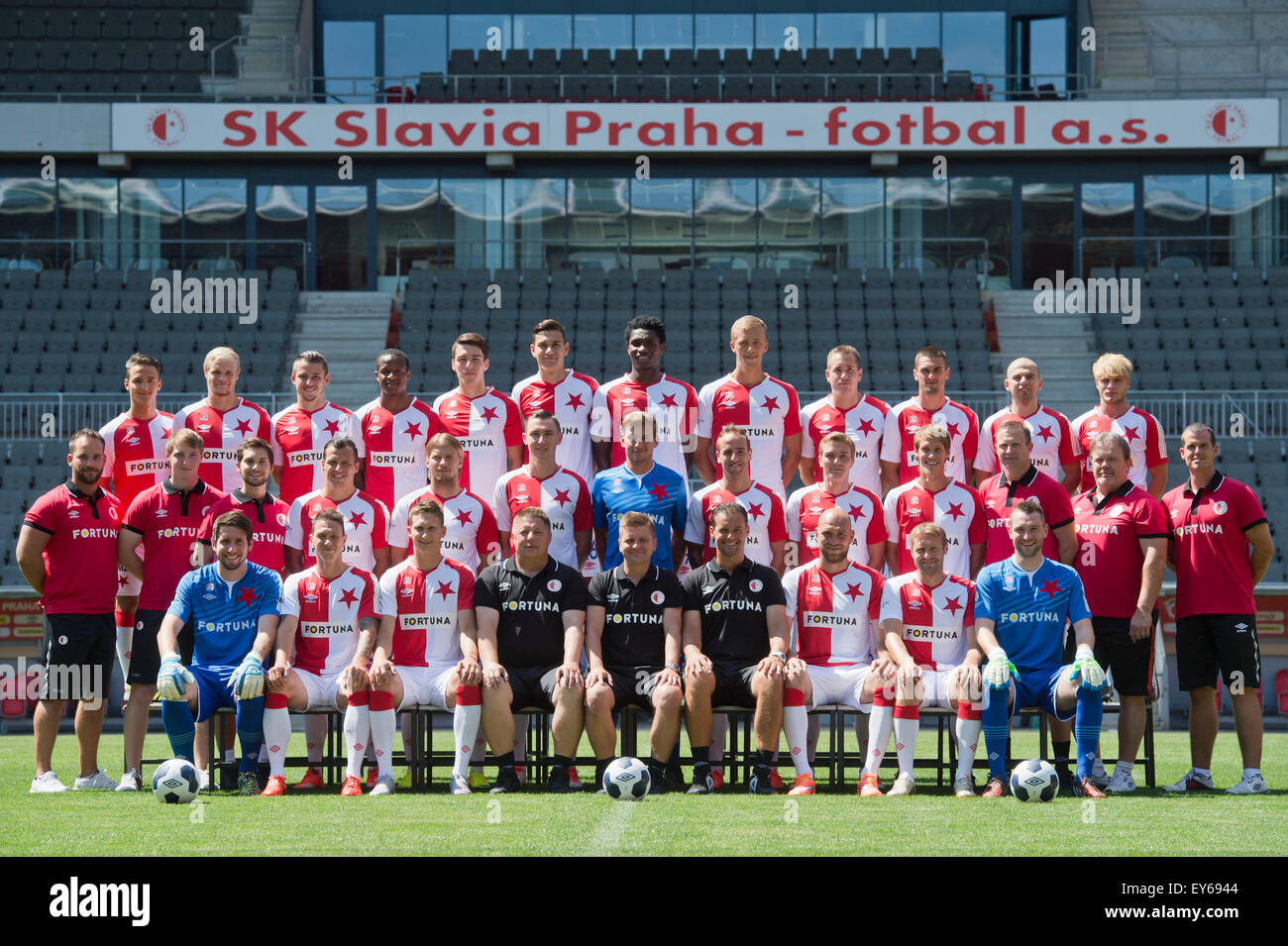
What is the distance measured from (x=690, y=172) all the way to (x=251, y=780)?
63.0ft

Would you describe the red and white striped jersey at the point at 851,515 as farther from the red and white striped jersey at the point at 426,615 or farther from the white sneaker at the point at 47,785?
the white sneaker at the point at 47,785

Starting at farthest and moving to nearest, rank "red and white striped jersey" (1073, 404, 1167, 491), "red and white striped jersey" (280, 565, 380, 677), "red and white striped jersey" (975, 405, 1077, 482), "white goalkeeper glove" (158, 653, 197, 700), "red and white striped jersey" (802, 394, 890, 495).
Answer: "red and white striped jersey" (802, 394, 890, 495)
"red and white striped jersey" (975, 405, 1077, 482)
"red and white striped jersey" (1073, 404, 1167, 491)
"red and white striped jersey" (280, 565, 380, 677)
"white goalkeeper glove" (158, 653, 197, 700)

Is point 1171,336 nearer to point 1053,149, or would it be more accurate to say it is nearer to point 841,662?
point 1053,149

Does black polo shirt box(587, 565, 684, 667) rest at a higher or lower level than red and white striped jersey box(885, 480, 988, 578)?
lower

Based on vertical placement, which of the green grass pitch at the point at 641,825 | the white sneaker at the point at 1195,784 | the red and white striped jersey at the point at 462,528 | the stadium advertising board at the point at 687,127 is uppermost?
the stadium advertising board at the point at 687,127

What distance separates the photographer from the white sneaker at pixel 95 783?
8.54 metres

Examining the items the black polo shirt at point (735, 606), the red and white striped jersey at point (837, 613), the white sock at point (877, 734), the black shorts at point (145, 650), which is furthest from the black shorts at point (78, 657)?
the white sock at point (877, 734)

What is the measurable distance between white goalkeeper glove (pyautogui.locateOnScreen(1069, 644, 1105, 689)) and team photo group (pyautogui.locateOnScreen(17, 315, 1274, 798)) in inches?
0.6

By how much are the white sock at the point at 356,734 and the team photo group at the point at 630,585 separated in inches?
0.7

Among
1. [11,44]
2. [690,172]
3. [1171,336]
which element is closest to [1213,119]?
[1171,336]

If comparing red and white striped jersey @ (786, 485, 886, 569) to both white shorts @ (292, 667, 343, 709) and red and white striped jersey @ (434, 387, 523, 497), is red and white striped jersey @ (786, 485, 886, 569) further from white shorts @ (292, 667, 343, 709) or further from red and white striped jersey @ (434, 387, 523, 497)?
white shorts @ (292, 667, 343, 709)

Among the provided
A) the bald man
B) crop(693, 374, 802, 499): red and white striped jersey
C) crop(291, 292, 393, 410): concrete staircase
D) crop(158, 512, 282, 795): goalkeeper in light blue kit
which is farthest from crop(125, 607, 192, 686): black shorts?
crop(291, 292, 393, 410): concrete staircase

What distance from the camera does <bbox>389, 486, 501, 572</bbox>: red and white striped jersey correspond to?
888 cm

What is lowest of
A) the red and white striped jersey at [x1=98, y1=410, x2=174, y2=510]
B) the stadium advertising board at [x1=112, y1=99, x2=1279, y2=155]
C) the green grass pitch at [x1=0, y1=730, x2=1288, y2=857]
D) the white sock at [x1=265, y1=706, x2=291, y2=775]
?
the green grass pitch at [x1=0, y1=730, x2=1288, y2=857]
